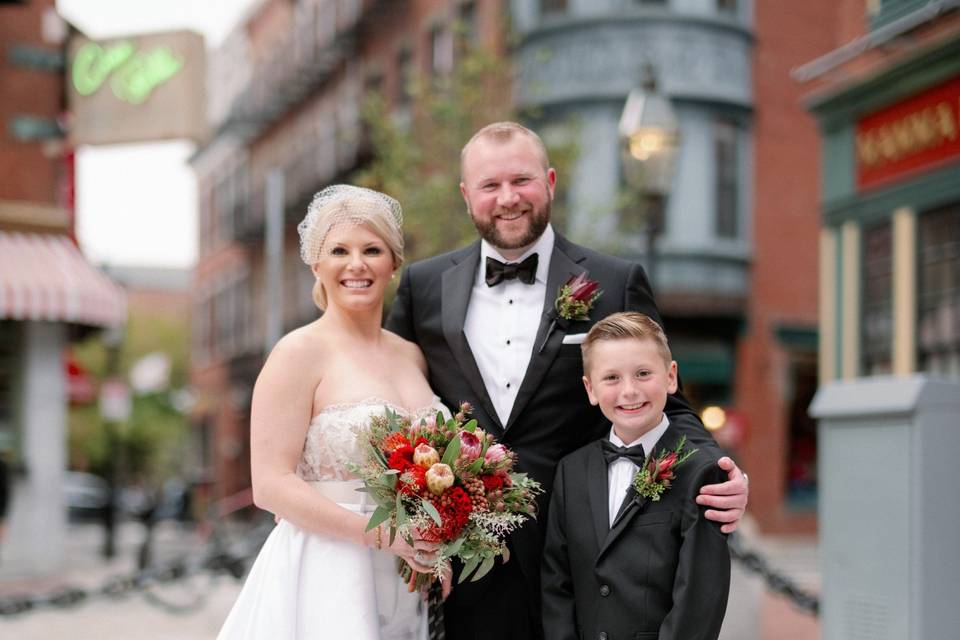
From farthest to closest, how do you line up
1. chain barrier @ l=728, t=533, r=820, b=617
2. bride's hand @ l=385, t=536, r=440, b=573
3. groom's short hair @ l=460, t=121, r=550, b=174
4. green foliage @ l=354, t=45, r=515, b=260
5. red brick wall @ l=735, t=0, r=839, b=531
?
red brick wall @ l=735, t=0, r=839, b=531 < green foliage @ l=354, t=45, r=515, b=260 < chain barrier @ l=728, t=533, r=820, b=617 < groom's short hair @ l=460, t=121, r=550, b=174 < bride's hand @ l=385, t=536, r=440, b=573

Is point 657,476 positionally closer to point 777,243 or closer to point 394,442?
point 394,442

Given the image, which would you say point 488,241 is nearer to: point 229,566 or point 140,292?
point 229,566

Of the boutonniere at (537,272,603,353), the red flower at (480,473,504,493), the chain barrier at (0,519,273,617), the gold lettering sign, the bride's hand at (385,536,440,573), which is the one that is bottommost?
the chain barrier at (0,519,273,617)

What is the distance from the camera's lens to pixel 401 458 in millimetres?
3268

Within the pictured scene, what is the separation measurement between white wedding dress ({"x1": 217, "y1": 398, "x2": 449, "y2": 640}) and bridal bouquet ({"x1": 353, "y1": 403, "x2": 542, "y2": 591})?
0.18 m

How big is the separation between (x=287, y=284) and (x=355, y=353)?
3115 cm

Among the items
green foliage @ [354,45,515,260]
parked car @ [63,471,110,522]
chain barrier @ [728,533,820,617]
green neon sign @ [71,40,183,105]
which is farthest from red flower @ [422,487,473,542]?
parked car @ [63,471,110,522]

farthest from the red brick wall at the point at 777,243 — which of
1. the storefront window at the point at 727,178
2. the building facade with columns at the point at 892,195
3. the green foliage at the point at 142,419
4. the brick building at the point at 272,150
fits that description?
the green foliage at the point at 142,419

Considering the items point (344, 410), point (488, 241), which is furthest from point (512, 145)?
point (344, 410)

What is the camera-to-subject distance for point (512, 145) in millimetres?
3820

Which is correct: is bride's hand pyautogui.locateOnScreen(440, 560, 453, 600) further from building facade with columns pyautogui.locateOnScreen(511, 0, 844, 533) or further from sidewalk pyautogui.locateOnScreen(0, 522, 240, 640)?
building facade with columns pyautogui.locateOnScreen(511, 0, 844, 533)

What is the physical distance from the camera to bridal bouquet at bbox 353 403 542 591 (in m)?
3.22

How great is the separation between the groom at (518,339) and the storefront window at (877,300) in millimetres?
10621

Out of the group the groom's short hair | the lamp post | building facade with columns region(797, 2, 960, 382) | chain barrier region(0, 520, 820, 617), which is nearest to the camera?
the groom's short hair
